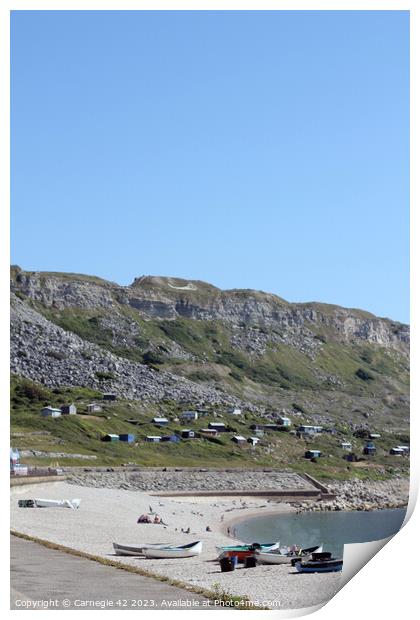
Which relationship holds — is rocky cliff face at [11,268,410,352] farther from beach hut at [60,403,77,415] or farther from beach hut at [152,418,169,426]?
beach hut at [60,403,77,415]

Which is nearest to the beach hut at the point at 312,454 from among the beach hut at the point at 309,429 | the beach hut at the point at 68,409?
the beach hut at the point at 309,429

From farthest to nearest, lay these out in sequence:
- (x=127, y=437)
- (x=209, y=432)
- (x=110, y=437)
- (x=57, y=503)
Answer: (x=209, y=432), (x=127, y=437), (x=110, y=437), (x=57, y=503)

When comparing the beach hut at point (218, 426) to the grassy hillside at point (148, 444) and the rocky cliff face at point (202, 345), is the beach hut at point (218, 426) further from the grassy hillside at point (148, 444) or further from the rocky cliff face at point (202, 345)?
the rocky cliff face at point (202, 345)

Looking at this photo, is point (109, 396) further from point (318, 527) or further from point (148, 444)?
point (318, 527)

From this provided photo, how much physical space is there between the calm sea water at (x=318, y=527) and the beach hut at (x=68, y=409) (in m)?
9.40

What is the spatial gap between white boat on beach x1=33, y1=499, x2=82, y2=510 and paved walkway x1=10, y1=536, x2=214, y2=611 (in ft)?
28.2

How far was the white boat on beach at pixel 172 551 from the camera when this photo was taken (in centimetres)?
1252

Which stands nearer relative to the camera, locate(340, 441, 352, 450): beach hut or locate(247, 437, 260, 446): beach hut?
locate(340, 441, 352, 450): beach hut

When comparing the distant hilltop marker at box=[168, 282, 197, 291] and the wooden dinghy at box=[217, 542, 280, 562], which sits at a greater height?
the distant hilltop marker at box=[168, 282, 197, 291]

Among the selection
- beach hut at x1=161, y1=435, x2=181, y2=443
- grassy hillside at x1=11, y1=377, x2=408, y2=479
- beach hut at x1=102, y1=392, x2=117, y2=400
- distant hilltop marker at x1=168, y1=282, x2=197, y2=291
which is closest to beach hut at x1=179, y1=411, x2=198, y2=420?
grassy hillside at x1=11, y1=377, x2=408, y2=479

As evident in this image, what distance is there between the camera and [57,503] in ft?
61.7

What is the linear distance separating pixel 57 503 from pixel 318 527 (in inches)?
387

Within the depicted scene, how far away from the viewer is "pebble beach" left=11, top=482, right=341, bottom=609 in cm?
962

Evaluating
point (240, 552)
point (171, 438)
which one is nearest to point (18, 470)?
point (240, 552)
